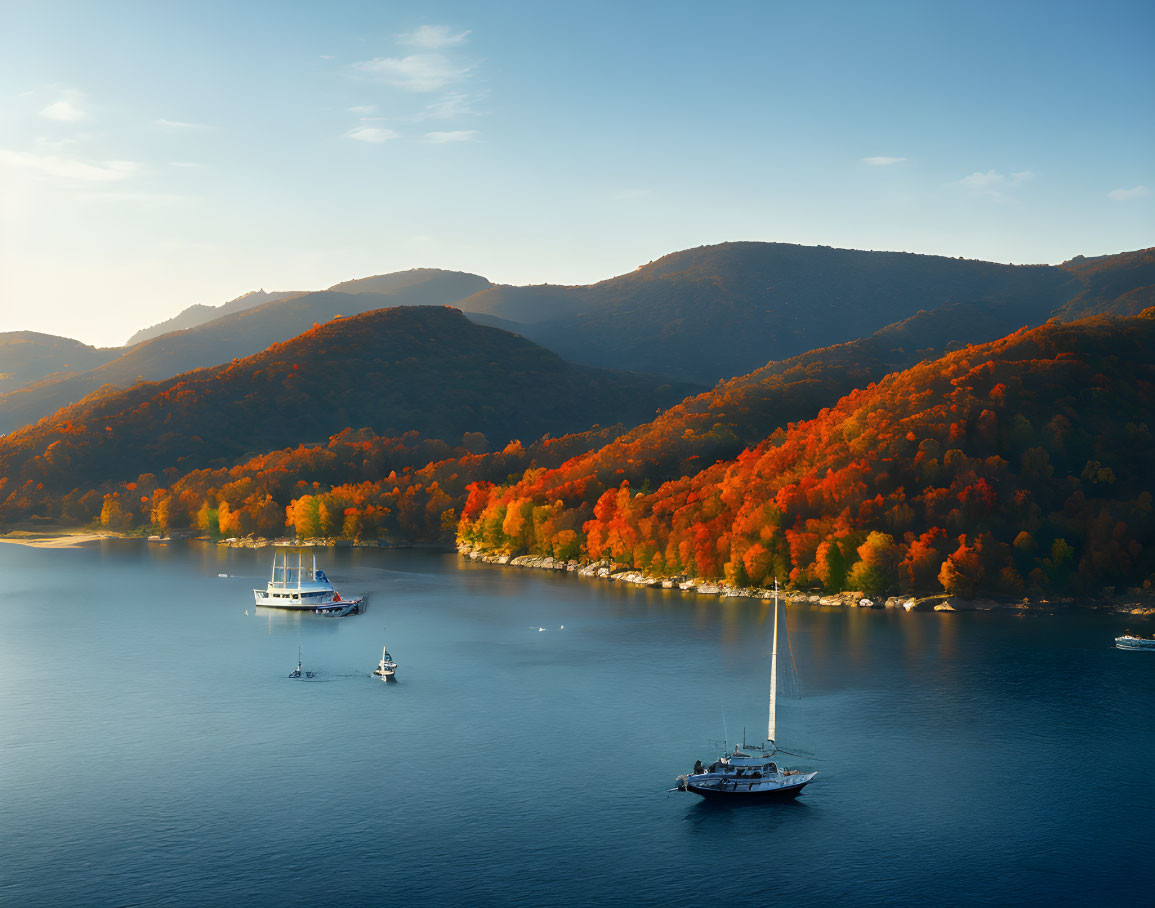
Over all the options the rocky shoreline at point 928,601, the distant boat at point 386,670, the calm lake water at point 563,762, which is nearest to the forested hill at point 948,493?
the rocky shoreline at point 928,601

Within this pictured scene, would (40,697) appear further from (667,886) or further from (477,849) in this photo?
(667,886)

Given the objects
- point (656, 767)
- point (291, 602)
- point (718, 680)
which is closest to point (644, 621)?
point (718, 680)

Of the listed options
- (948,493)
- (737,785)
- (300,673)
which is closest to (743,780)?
(737,785)

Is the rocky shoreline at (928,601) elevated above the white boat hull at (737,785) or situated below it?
above

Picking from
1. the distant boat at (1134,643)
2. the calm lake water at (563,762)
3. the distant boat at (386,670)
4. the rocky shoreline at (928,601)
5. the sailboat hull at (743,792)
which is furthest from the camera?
the rocky shoreline at (928,601)

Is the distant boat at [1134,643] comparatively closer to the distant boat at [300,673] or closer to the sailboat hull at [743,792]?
the sailboat hull at [743,792]

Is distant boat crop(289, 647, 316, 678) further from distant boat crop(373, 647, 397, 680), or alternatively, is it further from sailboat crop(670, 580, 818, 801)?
sailboat crop(670, 580, 818, 801)
